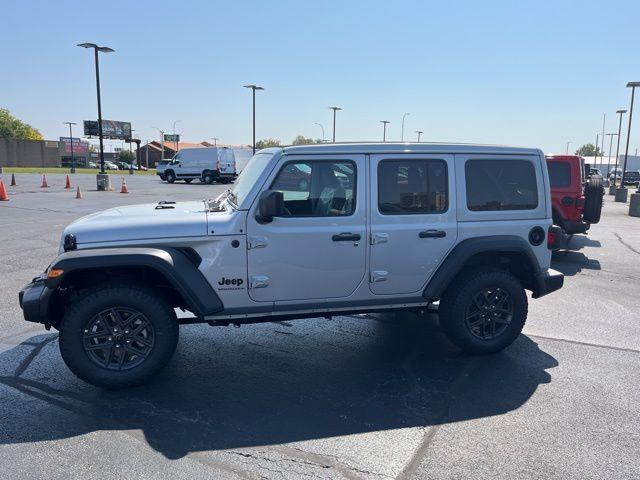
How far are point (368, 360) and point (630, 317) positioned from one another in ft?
12.1

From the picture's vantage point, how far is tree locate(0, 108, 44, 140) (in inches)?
3802

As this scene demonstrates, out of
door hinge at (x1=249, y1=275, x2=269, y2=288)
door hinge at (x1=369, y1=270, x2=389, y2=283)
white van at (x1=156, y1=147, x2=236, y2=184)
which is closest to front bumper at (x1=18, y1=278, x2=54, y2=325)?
door hinge at (x1=249, y1=275, x2=269, y2=288)

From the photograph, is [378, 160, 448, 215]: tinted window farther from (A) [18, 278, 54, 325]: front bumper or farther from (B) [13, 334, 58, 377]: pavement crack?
(B) [13, 334, 58, 377]: pavement crack

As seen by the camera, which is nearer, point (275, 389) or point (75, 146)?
point (275, 389)

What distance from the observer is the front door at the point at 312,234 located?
4.19 m

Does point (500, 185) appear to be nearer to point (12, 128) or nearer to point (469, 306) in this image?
point (469, 306)

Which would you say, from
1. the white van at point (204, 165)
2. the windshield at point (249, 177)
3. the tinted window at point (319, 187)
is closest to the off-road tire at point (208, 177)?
the white van at point (204, 165)

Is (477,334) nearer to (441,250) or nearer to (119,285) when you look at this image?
(441,250)

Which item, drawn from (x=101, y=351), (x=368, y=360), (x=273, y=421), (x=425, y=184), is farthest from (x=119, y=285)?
(x=425, y=184)

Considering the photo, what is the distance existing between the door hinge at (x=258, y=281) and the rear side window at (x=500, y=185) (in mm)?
2011

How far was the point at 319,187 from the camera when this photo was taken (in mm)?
4391

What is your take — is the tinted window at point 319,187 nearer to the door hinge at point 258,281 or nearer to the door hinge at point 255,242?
A: the door hinge at point 255,242

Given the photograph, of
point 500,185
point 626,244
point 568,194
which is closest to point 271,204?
point 500,185

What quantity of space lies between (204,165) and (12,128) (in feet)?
281
